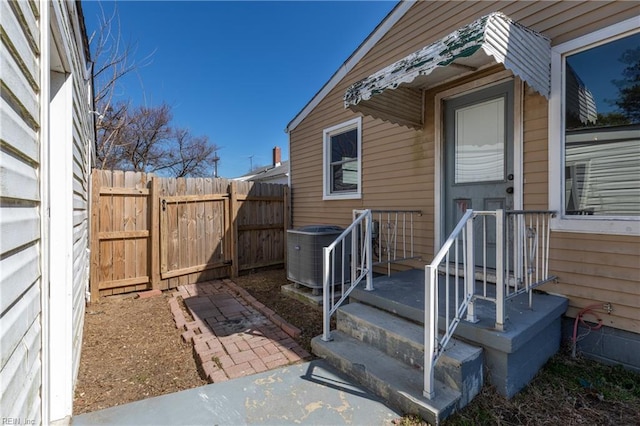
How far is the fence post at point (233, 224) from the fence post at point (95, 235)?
216 centimetres

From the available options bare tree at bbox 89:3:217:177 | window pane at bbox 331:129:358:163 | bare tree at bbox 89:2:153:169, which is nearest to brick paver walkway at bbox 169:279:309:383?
window pane at bbox 331:129:358:163

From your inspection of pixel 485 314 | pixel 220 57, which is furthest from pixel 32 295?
pixel 220 57

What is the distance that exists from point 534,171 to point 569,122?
0.52 meters

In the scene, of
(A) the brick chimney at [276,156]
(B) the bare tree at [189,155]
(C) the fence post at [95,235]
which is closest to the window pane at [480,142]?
(C) the fence post at [95,235]

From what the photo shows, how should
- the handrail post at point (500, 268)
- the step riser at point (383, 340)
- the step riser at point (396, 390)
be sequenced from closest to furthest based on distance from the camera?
the step riser at point (396, 390) → the handrail post at point (500, 268) → the step riser at point (383, 340)

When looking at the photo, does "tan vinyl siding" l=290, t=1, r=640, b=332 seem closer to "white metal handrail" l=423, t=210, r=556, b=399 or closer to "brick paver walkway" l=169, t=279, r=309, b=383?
"white metal handrail" l=423, t=210, r=556, b=399

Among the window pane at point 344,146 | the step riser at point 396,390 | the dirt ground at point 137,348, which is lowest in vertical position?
the dirt ground at point 137,348

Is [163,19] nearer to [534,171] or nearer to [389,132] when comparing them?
[389,132]

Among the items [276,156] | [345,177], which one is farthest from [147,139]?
[345,177]

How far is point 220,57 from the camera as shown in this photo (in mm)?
11008

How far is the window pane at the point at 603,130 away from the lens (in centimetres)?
264

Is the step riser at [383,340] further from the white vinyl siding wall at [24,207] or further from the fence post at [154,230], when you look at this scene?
the fence post at [154,230]

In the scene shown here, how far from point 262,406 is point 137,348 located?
1.86m

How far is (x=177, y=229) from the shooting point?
5590 millimetres
